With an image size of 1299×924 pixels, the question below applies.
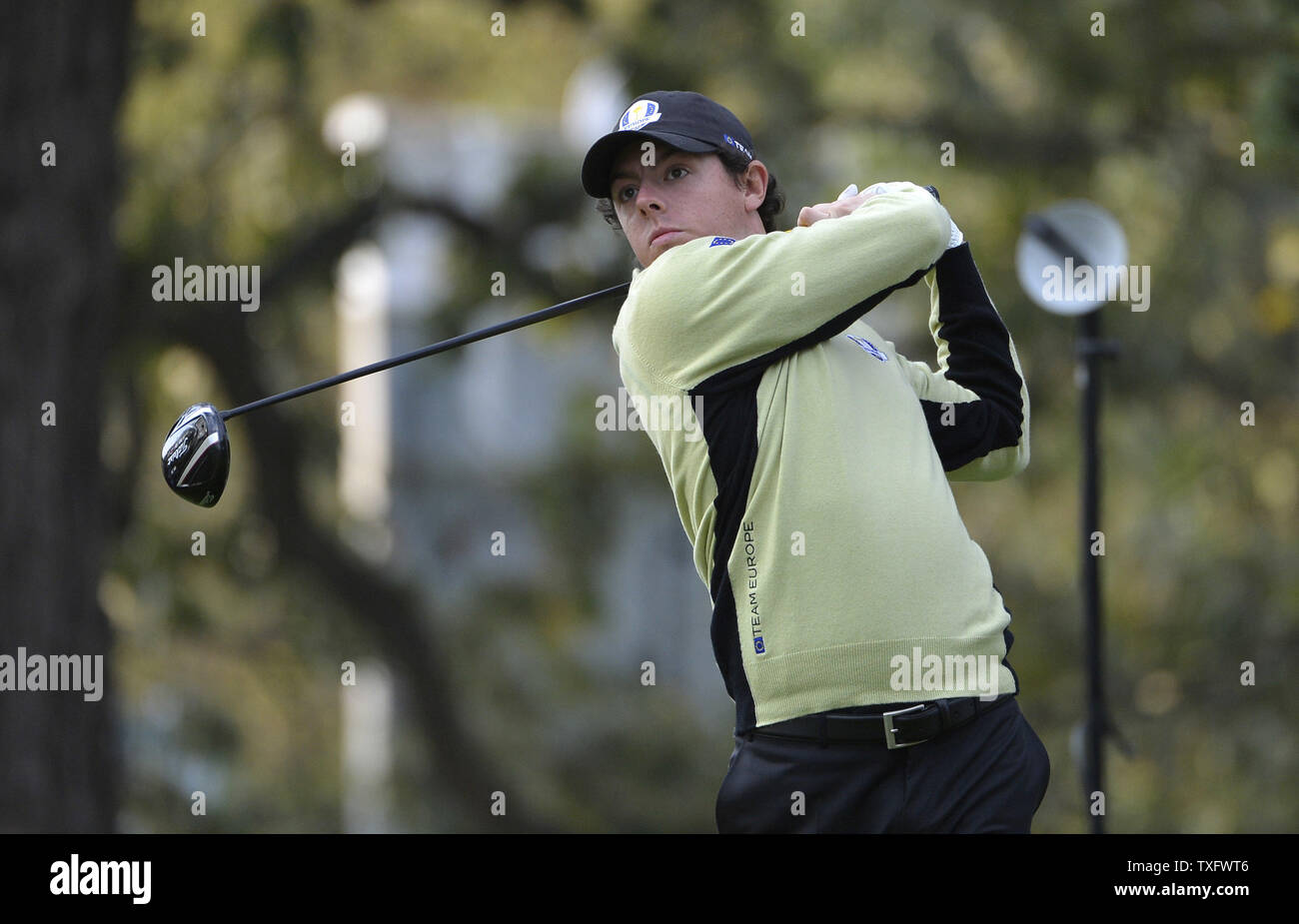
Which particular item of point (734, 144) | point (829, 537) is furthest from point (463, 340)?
point (829, 537)

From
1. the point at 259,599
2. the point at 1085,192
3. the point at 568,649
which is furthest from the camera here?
the point at 568,649

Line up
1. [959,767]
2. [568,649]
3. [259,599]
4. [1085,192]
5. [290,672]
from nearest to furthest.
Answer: [959,767]
[1085,192]
[259,599]
[290,672]
[568,649]

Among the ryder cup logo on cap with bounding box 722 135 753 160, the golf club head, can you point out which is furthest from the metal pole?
the golf club head

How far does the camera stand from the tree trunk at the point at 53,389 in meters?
6.23

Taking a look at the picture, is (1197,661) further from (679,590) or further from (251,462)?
(679,590)

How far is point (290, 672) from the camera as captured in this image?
11828 mm

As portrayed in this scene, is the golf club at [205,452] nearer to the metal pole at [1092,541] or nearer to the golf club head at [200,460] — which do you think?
the golf club head at [200,460]

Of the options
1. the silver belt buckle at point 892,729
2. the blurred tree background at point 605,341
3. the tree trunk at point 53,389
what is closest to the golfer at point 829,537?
the silver belt buckle at point 892,729

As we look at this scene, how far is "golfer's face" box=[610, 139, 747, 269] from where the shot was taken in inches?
109

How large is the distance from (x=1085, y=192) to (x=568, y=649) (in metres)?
6.24

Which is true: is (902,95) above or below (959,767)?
above

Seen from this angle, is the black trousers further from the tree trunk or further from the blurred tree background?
the blurred tree background

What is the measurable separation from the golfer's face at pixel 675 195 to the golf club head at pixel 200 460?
942 millimetres
